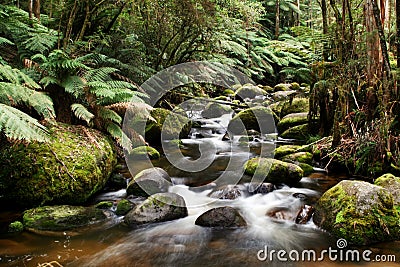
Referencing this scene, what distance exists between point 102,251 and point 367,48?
4.88m

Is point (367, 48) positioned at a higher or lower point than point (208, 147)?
higher

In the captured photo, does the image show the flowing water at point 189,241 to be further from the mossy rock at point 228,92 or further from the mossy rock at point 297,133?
the mossy rock at point 228,92

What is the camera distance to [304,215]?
155 inches

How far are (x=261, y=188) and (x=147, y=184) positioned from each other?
176cm

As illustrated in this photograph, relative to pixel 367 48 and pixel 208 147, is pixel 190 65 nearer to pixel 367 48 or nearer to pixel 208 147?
pixel 208 147

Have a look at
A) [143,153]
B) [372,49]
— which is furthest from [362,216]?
[143,153]

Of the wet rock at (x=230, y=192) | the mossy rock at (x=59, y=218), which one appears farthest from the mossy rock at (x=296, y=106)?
the mossy rock at (x=59, y=218)

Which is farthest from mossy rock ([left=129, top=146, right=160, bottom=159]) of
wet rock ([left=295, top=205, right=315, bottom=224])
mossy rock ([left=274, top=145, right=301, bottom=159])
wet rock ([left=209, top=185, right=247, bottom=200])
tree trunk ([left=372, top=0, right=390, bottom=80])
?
tree trunk ([left=372, top=0, right=390, bottom=80])

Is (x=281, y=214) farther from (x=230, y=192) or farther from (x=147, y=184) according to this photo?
(x=147, y=184)

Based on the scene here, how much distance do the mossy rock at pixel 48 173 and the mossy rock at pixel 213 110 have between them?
7311 millimetres

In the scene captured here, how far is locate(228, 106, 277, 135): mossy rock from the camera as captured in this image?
979 cm

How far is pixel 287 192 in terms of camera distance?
4879 millimetres

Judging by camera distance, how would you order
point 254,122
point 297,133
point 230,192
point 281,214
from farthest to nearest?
point 254,122 < point 297,133 < point 230,192 < point 281,214

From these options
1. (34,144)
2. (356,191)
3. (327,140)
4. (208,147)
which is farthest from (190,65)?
(356,191)
